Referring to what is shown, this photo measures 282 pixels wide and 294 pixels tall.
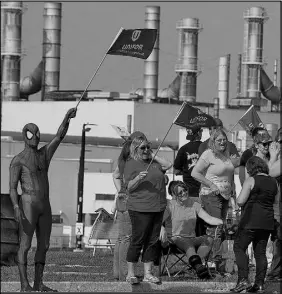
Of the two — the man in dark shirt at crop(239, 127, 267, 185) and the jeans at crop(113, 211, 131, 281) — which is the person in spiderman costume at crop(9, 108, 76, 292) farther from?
the man in dark shirt at crop(239, 127, 267, 185)

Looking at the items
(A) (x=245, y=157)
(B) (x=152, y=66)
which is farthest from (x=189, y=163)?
(B) (x=152, y=66)

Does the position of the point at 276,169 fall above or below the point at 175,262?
above

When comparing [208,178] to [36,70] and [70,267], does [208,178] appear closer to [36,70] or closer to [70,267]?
[70,267]

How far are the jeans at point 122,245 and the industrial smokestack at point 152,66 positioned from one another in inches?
2621

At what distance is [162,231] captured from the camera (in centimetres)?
1561

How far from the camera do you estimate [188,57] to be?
8369 cm

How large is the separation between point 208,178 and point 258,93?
69998 mm

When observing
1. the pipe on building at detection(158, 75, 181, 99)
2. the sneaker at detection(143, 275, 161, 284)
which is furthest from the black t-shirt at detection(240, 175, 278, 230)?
the pipe on building at detection(158, 75, 181, 99)

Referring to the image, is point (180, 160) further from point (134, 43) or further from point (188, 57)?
point (188, 57)

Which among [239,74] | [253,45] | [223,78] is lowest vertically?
[223,78]

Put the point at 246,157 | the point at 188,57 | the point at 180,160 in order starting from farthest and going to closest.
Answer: the point at 188,57 → the point at 180,160 → the point at 246,157

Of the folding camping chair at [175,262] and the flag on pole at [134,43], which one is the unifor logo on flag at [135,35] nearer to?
the flag on pole at [134,43]

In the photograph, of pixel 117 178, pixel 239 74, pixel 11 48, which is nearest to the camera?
pixel 117 178

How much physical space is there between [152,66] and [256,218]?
6779 centimetres
